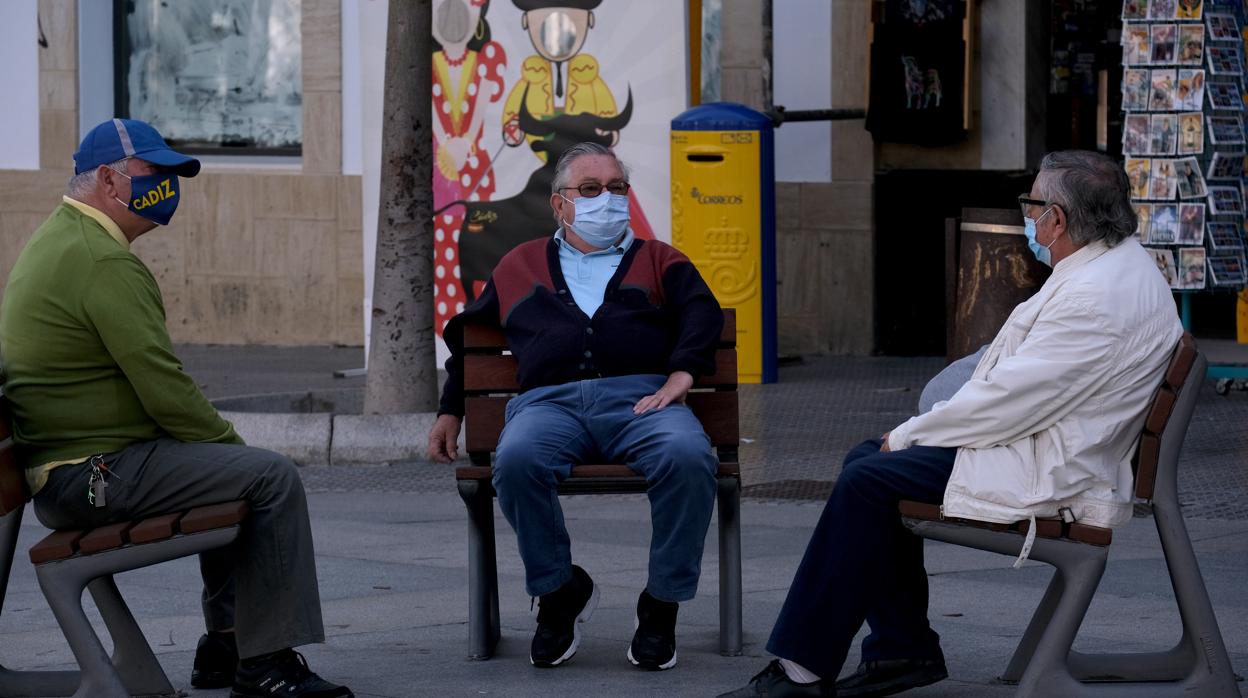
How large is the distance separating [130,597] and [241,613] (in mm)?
1659

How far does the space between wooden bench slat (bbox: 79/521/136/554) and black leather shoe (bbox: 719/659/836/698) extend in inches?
57.1

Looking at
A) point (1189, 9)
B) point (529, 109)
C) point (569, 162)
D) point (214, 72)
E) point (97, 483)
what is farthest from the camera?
point (214, 72)

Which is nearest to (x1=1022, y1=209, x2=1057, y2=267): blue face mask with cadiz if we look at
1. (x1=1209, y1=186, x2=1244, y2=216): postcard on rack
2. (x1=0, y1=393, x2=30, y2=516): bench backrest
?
(x1=0, y1=393, x2=30, y2=516): bench backrest

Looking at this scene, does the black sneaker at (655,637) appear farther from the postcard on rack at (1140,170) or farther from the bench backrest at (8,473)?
the postcard on rack at (1140,170)

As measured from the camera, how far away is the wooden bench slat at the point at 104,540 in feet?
15.2

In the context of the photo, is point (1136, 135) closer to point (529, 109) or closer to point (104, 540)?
point (529, 109)

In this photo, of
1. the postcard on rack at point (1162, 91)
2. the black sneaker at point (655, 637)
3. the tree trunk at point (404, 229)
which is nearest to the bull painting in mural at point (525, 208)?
the tree trunk at point (404, 229)

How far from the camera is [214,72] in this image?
1483 centimetres

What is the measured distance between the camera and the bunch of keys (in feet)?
15.4

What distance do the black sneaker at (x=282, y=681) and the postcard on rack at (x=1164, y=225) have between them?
6480mm

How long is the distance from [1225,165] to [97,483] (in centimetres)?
704

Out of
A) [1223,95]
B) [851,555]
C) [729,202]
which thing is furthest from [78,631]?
[1223,95]

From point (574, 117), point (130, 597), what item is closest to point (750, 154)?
point (574, 117)

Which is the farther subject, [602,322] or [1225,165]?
[1225,165]
